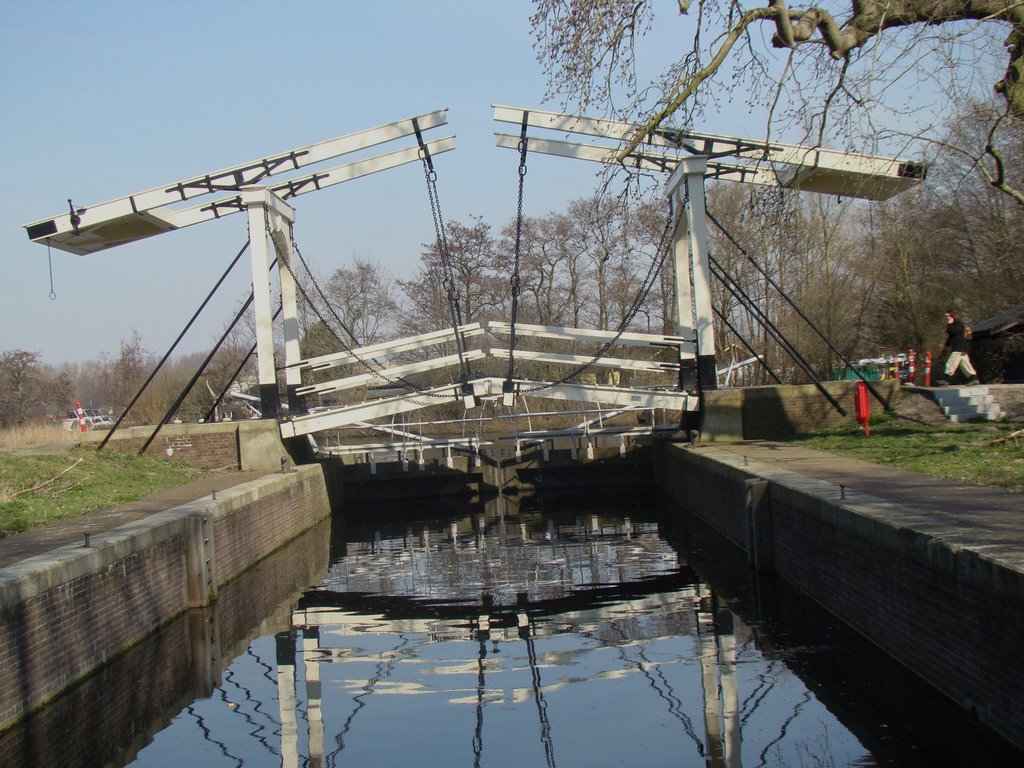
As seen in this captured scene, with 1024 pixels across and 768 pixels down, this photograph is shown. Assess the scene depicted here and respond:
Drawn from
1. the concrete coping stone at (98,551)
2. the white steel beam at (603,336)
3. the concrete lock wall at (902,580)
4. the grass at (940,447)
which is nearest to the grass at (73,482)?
the concrete coping stone at (98,551)

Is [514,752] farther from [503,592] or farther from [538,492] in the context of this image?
[538,492]

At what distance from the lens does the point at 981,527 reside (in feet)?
24.0

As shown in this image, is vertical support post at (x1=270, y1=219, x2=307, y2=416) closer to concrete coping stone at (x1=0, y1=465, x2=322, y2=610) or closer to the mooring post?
concrete coping stone at (x1=0, y1=465, x2=322, y2=610)

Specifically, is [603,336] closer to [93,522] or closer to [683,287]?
[683,287]

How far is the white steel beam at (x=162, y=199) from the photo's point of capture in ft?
55.2

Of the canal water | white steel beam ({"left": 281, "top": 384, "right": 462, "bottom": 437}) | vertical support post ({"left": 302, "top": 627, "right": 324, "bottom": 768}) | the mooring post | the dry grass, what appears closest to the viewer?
the canal water

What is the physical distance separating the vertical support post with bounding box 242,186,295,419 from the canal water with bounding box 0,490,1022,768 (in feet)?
16.6

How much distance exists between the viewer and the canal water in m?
6.42

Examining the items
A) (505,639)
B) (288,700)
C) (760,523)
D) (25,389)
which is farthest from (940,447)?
(25,389)

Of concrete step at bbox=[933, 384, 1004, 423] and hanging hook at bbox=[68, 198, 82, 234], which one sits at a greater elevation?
hanging hook at bbox=[68, 198, 82, 234]

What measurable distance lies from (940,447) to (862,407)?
2.87 m

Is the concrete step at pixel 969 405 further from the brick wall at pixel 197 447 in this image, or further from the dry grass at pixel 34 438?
the dry grass at pixel 34 438

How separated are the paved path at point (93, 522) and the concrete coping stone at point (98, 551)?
288 millimetres

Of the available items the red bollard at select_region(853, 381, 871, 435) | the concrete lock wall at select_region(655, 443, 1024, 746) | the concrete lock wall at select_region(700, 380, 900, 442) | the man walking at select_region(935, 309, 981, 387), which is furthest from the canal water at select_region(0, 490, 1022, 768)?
the man walking at select_region(935, 309, 981, 387)
